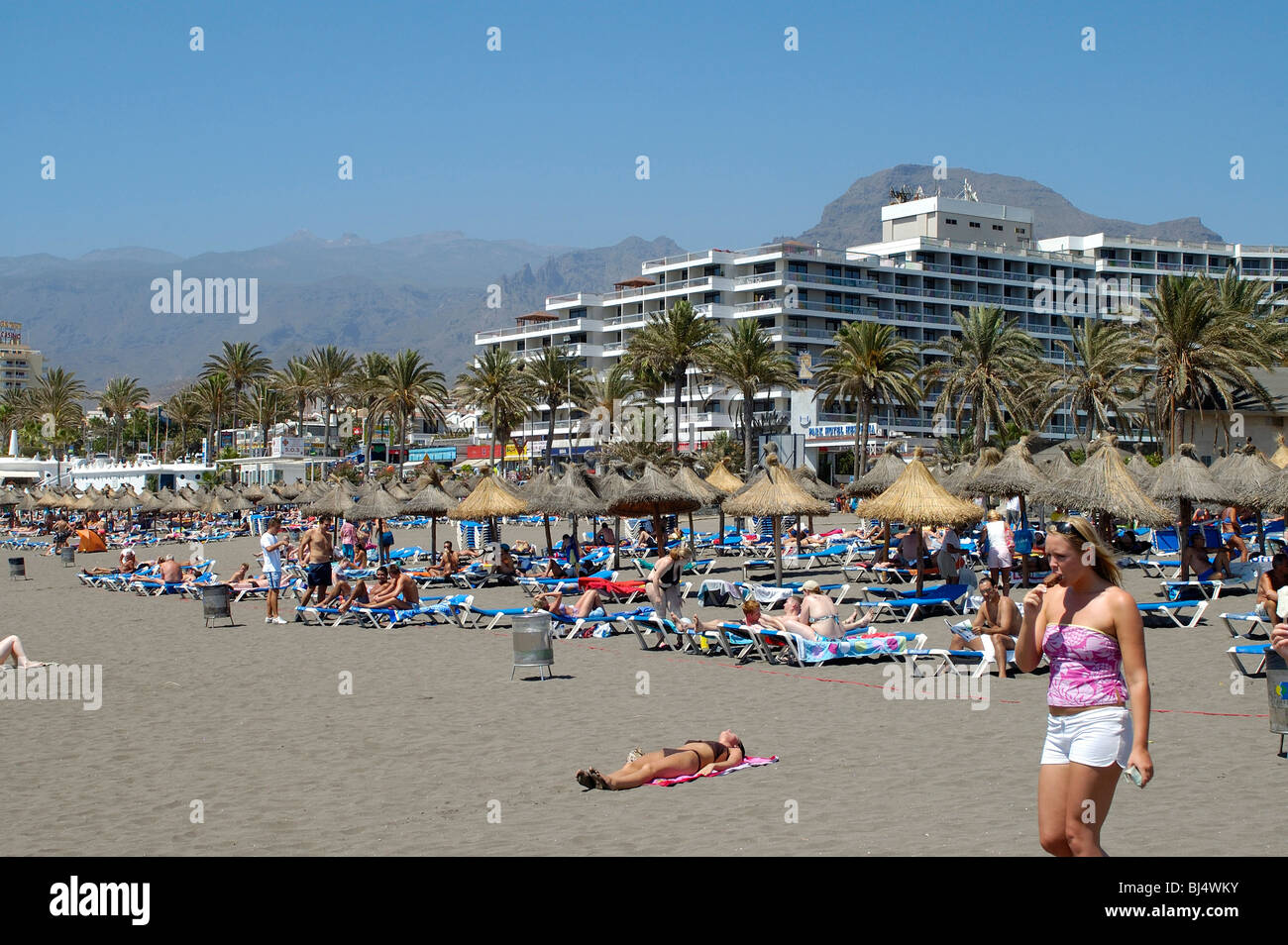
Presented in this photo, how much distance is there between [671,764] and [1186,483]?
1651 centimetres

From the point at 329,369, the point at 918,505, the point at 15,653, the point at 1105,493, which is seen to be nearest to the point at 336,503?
the point at 918,505

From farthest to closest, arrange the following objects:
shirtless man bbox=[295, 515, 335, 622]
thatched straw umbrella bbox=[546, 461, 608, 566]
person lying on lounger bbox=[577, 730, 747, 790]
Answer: thatched straw umbrella bbox=[546, 461, 608, 566] < shirtless man bbox=[295, 515, 335, 622] < person lying on lounger bbox=[577, 730, 747, 790]

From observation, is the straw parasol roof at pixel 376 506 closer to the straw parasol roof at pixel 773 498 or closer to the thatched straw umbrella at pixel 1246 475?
the straw parasol roof at pixel 773 498

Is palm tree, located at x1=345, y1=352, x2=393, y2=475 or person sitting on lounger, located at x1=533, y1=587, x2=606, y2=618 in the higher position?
palm tree, located at x1=345, y1=352, x2=393, y2=475

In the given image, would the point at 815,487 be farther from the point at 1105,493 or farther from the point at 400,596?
the point at 400,596

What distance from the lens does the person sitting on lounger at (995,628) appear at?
40.3ft

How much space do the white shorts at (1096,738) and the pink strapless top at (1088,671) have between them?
45 mm

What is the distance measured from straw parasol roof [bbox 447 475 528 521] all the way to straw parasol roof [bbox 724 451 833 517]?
5620 millimetres

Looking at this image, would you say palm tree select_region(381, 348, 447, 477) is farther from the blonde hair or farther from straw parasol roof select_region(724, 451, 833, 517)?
the blonde hair

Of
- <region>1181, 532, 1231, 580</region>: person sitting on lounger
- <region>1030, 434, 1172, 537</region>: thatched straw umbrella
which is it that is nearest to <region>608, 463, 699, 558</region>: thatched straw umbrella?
<region>1030, 434, 1172, 537</region>: thatched straw umbrella

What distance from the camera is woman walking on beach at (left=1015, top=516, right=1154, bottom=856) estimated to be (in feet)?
14.3

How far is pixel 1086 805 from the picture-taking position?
4.37m

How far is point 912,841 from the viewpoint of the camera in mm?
6156
